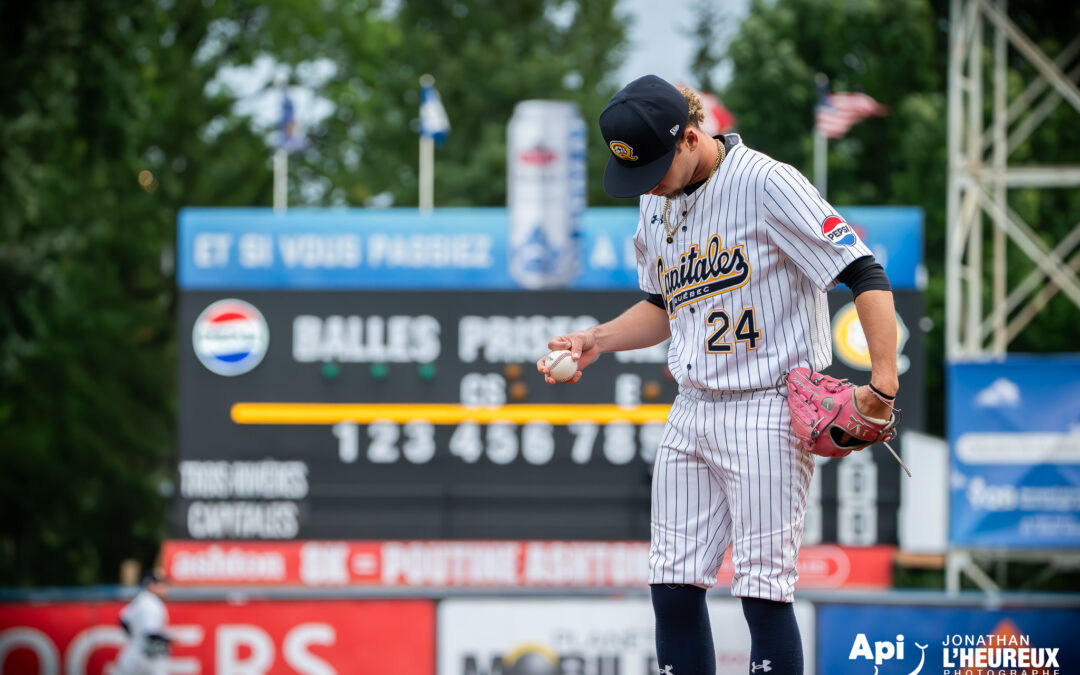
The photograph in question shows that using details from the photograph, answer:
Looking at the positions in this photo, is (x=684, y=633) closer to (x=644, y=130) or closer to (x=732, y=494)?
(x=732, y=494)

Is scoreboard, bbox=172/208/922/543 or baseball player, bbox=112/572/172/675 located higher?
scoreboard, bbox=172/208/922/543

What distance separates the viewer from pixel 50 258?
18.0m

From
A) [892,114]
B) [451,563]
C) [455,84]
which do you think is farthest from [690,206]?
[455,84]

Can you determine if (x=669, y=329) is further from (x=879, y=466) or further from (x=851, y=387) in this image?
Answer: (x=879, y=466)

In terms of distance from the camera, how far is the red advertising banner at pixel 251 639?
24.9 feet

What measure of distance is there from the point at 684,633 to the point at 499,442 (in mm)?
6226

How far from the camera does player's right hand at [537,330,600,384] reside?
3311 millimetres

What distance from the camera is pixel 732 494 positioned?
311 cm

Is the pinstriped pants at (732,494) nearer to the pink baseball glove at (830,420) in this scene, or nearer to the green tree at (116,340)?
the pink baseball glove at (830,420)

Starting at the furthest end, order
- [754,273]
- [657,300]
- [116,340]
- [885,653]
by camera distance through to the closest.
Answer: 1. [116,340]
2. [885,653]
3. [657,300]
4. [754,273]

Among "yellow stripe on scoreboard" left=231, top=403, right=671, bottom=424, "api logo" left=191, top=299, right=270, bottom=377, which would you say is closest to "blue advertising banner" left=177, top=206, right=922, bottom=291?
"api logo" left=191, top=299, right=270, bottom=377

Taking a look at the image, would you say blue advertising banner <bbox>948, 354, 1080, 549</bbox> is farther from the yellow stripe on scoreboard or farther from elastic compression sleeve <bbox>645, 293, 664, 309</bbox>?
elastic compression sleeve <bbox>645, 293, 664, 309</bbox>

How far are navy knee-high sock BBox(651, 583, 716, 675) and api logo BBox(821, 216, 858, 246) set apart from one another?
2.94ft

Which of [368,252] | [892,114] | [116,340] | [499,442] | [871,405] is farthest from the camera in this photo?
[892,114]
